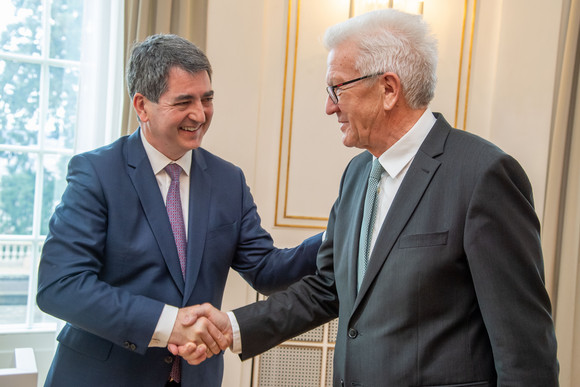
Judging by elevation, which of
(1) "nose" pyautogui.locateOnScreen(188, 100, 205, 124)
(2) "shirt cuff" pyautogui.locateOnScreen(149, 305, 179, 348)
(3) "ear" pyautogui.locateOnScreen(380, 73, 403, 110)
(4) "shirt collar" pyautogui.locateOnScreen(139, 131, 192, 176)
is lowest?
(2) "shirt cuff" pyautogui.locateOnScreen(149, 305, 179, 348)

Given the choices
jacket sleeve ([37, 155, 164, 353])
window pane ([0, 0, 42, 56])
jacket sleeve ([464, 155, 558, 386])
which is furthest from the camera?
window pane ([0, 0, 42, 56])

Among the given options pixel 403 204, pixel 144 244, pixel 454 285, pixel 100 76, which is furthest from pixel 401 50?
pixel 100 76

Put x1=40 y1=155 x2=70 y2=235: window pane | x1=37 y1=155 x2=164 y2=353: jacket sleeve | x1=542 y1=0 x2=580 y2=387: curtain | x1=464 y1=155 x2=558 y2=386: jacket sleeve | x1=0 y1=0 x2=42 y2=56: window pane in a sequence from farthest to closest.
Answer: x1=542 y1=0 x2=580 y2=387: curtain < x1=40 y1=155 x2=70 y2=235: window pane < x1=0 y1=0 x2=42 y2=56: window pane < x1=37 y1=155 x2=164 y2=353: jacket sleeve < x1=464 y1=155 x2=558 y2=386: jacket sleeve

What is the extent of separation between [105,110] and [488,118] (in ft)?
7.47

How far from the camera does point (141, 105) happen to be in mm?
2043

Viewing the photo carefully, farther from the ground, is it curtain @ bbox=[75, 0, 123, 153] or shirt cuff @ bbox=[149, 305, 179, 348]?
curtain @ bbox=[75, 0, 123, 153]

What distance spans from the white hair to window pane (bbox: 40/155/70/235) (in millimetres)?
2167

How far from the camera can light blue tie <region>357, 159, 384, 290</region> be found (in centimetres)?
168

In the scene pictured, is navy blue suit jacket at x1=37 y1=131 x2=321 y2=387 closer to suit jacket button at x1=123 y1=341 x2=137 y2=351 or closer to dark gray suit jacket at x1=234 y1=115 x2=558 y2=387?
suit jacket button at x1=123 y1=341 x2=137 y2=351

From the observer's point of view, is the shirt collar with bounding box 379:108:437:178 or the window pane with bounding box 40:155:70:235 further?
the window pane with bounding box 40:155:70:235

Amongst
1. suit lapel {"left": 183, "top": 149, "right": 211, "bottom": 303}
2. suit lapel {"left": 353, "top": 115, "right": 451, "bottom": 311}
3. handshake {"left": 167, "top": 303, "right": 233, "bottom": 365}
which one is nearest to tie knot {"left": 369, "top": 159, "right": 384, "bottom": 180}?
suit lapel {"left": 353, "top": 115, "right": 451, "bottom": 311}

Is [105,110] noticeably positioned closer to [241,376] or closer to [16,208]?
[16,208]

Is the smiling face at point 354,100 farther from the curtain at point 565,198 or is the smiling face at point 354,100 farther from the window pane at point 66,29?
the curtain at point 565,198

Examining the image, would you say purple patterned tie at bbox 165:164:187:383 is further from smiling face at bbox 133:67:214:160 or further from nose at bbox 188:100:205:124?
nose at bbox 188:100:205:124
